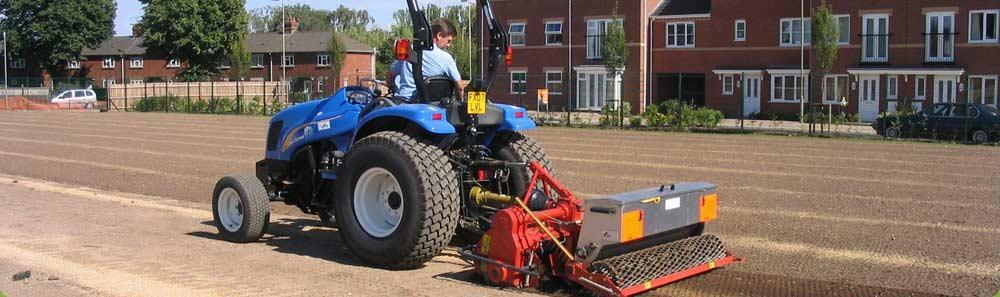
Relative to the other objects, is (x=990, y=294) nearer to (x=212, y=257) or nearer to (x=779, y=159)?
(x=212, y=257)

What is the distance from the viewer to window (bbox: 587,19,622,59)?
159ft

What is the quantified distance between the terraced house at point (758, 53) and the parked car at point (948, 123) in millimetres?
7787

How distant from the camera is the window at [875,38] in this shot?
41438 mm

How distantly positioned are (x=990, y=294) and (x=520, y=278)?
Answer: 3.27 meters

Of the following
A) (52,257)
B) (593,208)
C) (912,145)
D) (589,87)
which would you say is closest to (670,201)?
(593,208)

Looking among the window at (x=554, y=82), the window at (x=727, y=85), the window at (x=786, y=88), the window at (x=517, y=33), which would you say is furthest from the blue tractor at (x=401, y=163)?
the window at (x=517, y=33)

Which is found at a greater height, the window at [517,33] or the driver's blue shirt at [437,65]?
the window at [517,33]

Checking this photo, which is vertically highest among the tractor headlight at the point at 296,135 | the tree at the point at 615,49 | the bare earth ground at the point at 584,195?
the tree at the point at 615,49

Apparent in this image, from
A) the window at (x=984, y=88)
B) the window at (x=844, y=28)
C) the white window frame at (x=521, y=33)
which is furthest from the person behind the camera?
the white window frame at (x=521, y=33)

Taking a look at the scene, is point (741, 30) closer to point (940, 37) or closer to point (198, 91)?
point (940, 37)

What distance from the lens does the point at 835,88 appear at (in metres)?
42.9

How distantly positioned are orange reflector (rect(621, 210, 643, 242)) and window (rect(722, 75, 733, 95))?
39941 millimetres

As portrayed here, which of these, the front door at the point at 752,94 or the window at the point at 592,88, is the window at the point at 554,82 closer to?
the window at the point at 592,88

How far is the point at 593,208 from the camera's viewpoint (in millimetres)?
6504
